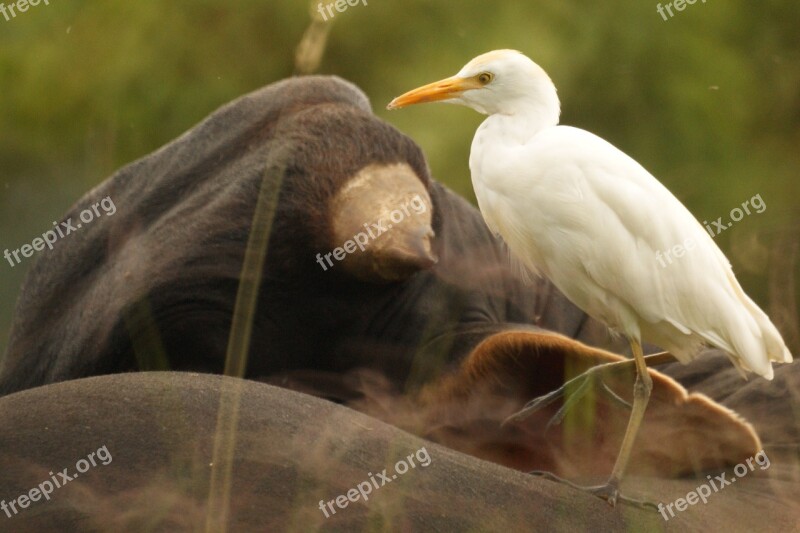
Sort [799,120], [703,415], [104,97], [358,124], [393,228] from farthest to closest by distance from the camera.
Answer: [799,120], [104,97], [358,124], [393,228], [703,415]

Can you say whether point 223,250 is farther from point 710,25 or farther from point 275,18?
point 710,25

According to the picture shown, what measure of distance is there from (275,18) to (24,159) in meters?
1.66

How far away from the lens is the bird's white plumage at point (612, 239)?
3.13 meters

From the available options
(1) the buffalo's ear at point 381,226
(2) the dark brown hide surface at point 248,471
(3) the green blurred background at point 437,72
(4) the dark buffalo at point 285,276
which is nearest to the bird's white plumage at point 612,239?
(4) the dark buffalo at point 285,276

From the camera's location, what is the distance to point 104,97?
745cm

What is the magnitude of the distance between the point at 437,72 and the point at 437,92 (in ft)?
15.5

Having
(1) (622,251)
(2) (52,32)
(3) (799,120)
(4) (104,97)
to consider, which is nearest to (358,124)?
(1) (622,251)

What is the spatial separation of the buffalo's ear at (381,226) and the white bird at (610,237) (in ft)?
1.42

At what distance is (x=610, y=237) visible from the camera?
3.14 m

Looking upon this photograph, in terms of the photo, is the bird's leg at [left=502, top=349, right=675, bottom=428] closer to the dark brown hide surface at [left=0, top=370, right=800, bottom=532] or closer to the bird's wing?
the bird's wing

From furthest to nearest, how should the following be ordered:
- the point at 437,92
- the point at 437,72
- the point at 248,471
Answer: the point at 437,72 → the point at 437,92 → the point at 248,471

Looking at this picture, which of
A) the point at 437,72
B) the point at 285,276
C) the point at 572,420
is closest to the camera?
A: the point at 572,420

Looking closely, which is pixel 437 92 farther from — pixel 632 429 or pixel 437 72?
pixel 437 72

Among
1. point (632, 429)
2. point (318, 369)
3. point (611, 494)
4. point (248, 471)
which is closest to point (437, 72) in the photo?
point (318, 369)
